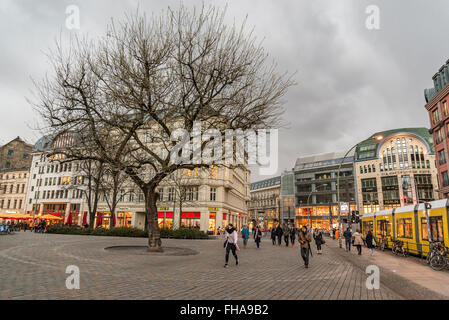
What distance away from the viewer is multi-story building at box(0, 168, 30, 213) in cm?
6669

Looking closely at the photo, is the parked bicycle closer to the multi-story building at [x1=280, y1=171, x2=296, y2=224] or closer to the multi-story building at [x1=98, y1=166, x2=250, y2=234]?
the multi-story building at [x1=98, y1=166, x2=250, y2=234]

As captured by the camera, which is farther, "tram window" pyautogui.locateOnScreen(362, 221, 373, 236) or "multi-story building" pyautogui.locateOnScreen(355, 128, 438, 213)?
"multi-story building" pyautogui.locateOnScreen(355, 128, 438, 213)

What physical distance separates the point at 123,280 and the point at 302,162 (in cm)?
9127

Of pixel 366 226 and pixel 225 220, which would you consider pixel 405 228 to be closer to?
pixel 366 226

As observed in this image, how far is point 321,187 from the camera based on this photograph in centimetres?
8350

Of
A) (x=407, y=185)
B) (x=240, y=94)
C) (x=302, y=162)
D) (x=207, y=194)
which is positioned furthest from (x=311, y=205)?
(x=240, y=94)

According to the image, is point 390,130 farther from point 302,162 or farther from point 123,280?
point 123,280

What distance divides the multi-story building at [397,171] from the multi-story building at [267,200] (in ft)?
116

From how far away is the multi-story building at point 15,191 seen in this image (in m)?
66.7

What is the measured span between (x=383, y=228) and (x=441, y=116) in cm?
2373

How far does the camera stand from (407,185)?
6731cm

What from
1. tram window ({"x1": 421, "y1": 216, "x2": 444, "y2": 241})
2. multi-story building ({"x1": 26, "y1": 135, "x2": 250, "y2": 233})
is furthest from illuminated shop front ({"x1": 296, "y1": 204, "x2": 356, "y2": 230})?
tram window ({"x1": 421, "y1": 216, "x2": 444, "y2": 241})

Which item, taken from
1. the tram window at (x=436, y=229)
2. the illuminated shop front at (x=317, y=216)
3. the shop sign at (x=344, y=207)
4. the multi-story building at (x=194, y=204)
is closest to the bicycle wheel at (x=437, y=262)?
the tram window at (x=436, y=229)

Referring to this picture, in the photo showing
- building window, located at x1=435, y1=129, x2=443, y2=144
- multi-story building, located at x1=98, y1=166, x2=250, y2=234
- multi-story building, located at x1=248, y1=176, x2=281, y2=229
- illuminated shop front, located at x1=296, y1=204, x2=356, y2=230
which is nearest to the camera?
building window, located at x1=435, y1=129, x2=443, y2=144
